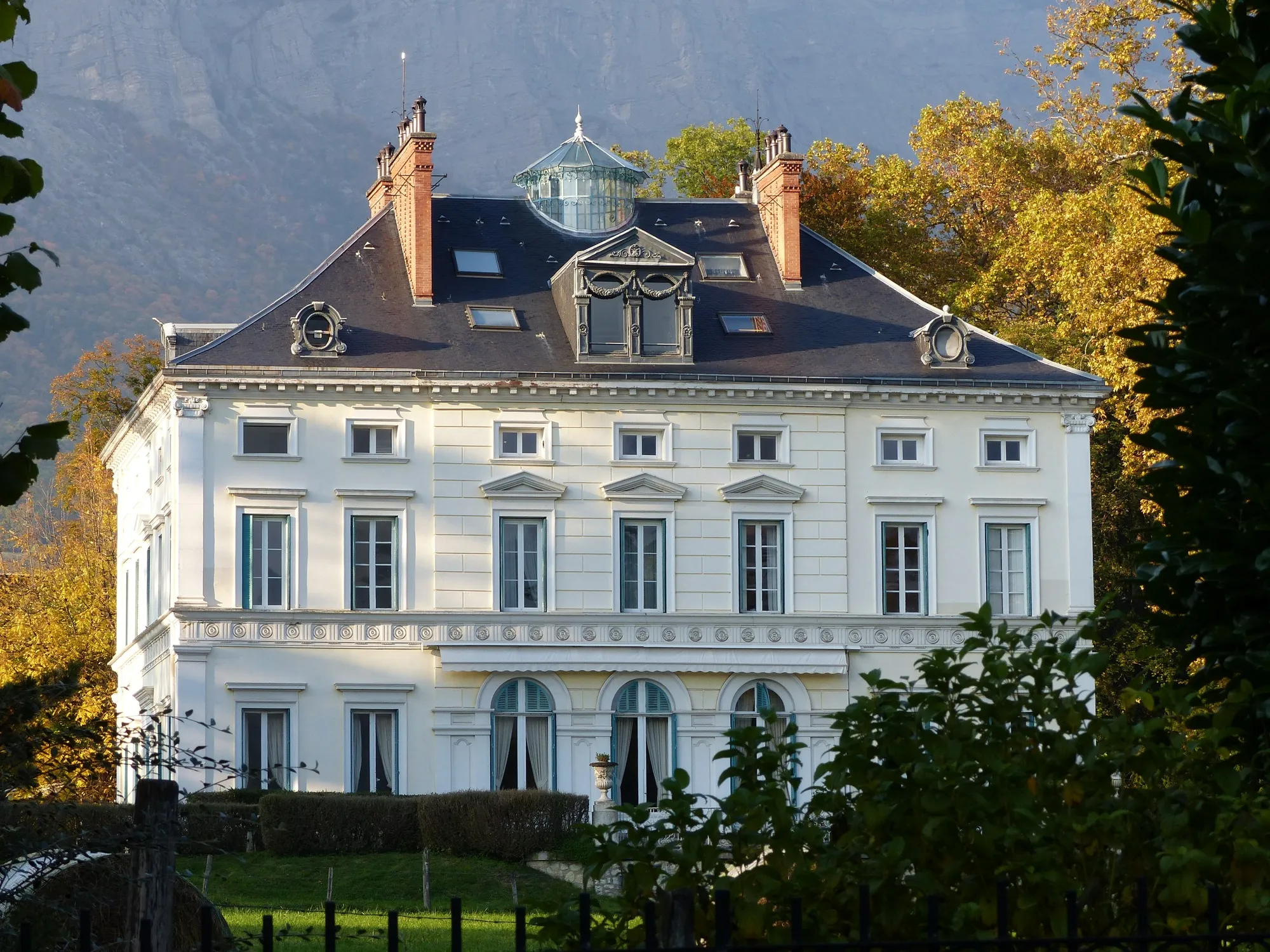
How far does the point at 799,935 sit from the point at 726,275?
38.2m

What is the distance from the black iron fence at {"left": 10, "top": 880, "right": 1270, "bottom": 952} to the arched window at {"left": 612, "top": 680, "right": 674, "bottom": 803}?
3269cm

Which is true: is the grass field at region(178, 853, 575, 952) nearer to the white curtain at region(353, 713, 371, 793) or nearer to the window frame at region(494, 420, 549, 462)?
the white curtain at region(353, 713, 371, 793)

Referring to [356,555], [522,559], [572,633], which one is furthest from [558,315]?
[572,633]

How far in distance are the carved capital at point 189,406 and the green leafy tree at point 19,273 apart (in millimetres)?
32879

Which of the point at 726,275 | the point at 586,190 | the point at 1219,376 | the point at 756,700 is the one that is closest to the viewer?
the point at 1219,376

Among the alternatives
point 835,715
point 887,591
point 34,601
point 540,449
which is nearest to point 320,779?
point 540,449

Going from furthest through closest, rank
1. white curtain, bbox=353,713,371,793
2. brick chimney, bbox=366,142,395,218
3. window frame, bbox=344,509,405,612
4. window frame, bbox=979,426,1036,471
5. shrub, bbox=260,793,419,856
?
1. brick chimney, bbox=366,142,395,218
2. window frame, bbox=979,426,1036,471
3. window frame, bbox=344,509,405,612
4. white curtain, bbox=353,713,371,793
5. shrub, bbox=260,793,419,856

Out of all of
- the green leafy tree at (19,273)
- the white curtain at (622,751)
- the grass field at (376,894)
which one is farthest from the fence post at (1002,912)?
the white curtain at (622,751)

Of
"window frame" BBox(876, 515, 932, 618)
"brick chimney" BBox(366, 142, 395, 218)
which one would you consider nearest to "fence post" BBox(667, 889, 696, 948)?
"window frame" BBox(876, 515, 932, 618)

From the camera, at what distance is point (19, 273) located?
244 inches

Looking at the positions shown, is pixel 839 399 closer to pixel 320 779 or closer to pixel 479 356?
pixel 479 356

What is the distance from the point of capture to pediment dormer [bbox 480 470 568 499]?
1553 inches

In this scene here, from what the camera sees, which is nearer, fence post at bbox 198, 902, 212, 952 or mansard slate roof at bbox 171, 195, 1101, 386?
fence post at bbox 198, 902, 212, 952

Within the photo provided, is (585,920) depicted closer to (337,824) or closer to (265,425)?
(337,824)
